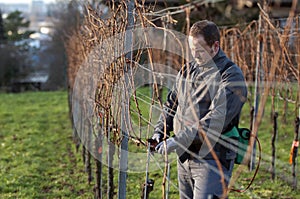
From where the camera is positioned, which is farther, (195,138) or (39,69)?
(39,69)

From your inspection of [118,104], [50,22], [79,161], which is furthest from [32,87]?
[118,104]

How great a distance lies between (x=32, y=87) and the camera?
22.0 metres

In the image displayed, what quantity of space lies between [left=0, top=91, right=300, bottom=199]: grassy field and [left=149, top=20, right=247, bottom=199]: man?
10.4 inches

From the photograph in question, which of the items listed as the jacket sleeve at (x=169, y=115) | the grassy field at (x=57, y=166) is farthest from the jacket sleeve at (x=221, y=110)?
the grassy field at (x=57, y=166)

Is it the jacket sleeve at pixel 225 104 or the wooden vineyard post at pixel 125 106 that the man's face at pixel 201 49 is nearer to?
the jacket sleeve at pixel 225 104

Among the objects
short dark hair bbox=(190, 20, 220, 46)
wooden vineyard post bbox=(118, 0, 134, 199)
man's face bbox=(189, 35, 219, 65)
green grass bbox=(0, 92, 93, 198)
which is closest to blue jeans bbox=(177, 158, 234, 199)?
wooden vineyard post bbox=(118, 0, 134, 199)

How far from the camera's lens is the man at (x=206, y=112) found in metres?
2.28

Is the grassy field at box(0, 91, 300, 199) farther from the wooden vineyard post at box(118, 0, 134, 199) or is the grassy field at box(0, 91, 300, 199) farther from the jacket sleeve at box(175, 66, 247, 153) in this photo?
the wooden vineyard post at box(118, 0, 134, 199)

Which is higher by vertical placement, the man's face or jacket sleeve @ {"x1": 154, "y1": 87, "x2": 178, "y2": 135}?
the man's face

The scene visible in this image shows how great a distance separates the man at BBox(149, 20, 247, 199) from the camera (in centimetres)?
228

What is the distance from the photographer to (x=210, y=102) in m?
2.38

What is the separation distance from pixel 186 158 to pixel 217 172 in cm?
20

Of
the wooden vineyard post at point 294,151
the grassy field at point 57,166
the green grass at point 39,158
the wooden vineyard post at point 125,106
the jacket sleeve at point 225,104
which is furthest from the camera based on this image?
the green grass at point 39,158

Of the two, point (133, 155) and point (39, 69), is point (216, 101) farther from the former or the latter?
point (39, 69)
